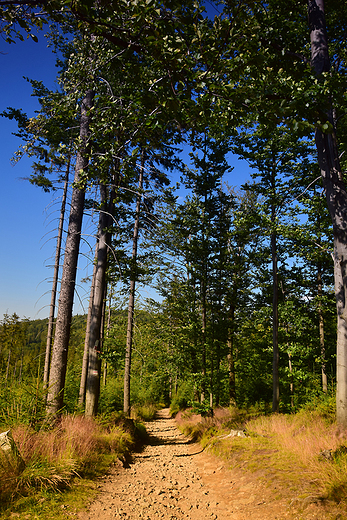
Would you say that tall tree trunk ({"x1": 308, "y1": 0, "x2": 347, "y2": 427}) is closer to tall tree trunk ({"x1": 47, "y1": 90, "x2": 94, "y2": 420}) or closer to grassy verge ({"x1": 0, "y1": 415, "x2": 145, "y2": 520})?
grassy verge ({"x1": 0, "y1": 415, "x2": 145, "y2": 520})

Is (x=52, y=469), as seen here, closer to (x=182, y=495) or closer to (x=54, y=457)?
(x=54, y=457)

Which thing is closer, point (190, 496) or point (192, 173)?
point (190, 496)

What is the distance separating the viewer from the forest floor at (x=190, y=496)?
12.6 ft

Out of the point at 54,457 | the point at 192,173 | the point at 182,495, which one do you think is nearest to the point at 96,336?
the point at 54,457

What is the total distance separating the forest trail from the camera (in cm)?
395

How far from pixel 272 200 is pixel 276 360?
7.59 meters

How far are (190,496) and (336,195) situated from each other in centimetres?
683

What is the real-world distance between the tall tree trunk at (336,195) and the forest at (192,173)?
1.1 inches

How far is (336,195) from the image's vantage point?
245 inches

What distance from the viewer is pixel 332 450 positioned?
480 cm

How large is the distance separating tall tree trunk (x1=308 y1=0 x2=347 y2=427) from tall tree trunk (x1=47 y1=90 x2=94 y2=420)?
219 inches

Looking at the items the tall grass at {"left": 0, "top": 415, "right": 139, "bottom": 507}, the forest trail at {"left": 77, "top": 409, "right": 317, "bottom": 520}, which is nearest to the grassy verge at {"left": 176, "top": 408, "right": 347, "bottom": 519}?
the forest trail at {"left": 77, "top": 409, "right": 317, "bottom": 520}

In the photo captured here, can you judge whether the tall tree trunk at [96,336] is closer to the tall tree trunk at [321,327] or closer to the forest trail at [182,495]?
the forest trail at [182,495]

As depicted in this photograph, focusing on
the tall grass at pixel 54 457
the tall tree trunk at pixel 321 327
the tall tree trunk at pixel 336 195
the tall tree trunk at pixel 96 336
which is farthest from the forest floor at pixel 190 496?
the tall tree trunk at pixel 321 327
